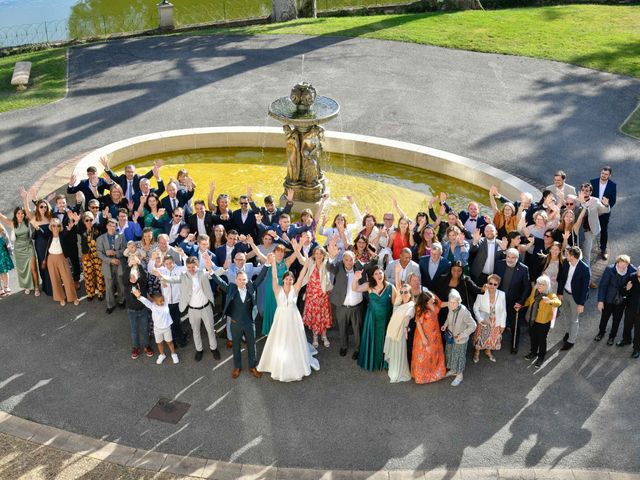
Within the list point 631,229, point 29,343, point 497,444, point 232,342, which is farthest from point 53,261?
point 631,229

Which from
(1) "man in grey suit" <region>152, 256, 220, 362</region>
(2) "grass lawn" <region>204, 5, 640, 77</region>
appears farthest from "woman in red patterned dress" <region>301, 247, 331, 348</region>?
(2) "grass lawn" <region>204, 5, 640, 77</region>

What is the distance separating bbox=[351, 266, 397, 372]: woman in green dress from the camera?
414 inches

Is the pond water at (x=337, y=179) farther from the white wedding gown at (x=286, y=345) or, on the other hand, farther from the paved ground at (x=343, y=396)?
the white wedding gown at (x=286, y=345)

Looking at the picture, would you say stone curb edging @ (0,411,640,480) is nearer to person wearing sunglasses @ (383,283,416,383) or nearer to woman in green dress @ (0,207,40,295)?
person wearing sunglasses @ (383,283,416,383)

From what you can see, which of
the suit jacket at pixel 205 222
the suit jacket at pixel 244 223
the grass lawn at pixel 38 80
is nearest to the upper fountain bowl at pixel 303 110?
the suit jacket at pixel 244 223

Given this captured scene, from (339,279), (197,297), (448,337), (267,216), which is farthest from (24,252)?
(448,337)

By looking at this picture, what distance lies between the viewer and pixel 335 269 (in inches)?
434

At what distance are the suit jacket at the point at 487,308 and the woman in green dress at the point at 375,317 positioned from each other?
4.16ft

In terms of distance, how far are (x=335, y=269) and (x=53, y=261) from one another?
4.79 meters

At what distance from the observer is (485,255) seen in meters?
11.4

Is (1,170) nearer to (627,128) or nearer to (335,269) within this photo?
(335,269)

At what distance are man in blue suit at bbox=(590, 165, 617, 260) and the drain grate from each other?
8401 millimetres

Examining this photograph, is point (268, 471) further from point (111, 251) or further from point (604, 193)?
point (604, 193)

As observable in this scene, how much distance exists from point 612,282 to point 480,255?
2003 mm
